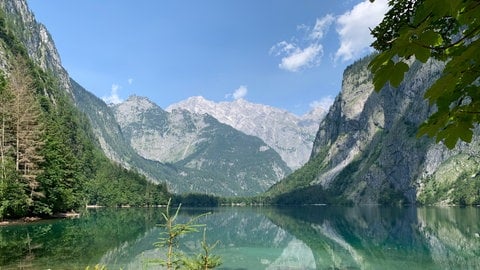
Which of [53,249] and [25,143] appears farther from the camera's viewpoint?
[25,143]

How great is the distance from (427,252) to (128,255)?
120ft

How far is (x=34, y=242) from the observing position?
4453 cm

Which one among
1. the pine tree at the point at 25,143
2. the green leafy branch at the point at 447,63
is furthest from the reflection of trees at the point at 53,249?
the green leafy branch at the point at 447,63

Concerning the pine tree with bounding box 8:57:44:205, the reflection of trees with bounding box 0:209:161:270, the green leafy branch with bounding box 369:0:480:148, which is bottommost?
the reflection of trees with bounding box 0:209:161:270

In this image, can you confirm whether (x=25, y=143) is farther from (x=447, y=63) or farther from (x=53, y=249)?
(x=447, y=63)

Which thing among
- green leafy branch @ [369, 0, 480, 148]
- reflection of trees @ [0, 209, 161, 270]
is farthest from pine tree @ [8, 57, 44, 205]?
green leafy branch @ [369, 0, 480, 148]

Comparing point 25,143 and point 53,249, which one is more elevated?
point 25,143

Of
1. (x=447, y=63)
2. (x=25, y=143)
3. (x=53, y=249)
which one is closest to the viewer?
(x=447, y=63)

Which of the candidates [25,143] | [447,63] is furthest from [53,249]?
[447,63]

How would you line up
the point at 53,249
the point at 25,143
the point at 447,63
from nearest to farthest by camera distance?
the point at 447,63, the point at 53,249, the point at 25,143

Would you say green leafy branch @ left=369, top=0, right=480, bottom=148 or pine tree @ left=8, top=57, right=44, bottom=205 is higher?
pine tree @ left=8, top=57, right=44, bottom=205

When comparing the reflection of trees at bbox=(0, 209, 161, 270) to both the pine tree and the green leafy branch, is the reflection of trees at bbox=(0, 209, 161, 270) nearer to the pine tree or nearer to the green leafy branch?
the pine tree

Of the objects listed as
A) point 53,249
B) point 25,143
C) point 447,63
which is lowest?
point 53,249

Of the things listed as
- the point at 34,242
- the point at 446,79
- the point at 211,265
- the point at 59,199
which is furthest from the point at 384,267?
the point at 59,199
